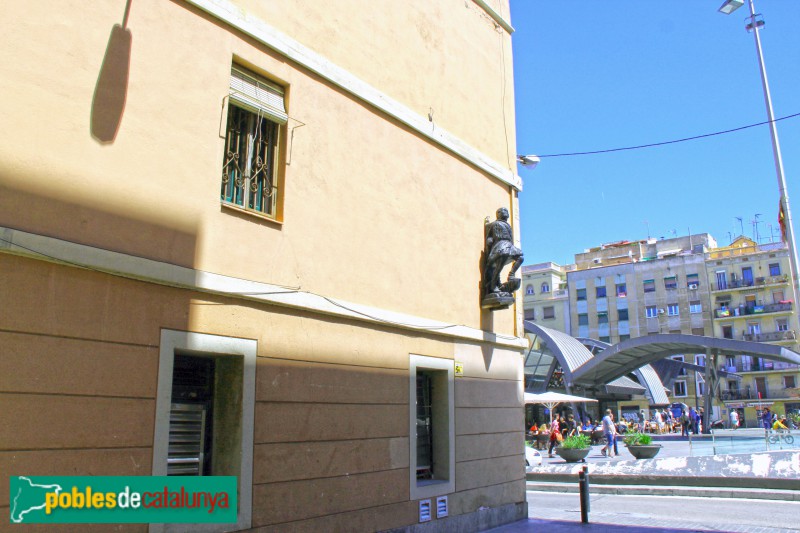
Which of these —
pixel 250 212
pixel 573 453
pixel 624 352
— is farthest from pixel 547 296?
pixel 250 212

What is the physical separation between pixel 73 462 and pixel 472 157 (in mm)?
7981

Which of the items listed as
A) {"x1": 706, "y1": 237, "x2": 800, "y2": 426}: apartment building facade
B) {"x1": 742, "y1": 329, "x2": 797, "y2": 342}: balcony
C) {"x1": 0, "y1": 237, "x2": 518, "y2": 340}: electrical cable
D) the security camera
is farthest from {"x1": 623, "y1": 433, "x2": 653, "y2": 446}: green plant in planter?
{"x1": 742, "y1": 329, "x2": 797, "y2": 342}: balcony

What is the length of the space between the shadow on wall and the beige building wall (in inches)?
1.0

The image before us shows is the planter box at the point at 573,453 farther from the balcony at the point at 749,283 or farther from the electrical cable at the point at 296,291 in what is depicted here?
the balcony at the point at 749,283

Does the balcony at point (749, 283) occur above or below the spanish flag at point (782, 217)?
above

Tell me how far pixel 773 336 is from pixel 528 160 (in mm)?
63520

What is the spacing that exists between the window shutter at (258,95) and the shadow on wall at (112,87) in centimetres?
126

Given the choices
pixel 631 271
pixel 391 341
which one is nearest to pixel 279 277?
pixel 391 341

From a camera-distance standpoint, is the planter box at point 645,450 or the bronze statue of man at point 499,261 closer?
the bronze statue of man at point 499,261

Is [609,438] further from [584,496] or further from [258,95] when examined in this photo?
[258,95]

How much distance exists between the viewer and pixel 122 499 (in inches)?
233

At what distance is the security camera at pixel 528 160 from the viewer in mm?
13672

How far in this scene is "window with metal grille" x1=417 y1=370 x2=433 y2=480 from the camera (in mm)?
9898

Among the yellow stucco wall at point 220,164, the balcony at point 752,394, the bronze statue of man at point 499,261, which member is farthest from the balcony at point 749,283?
the yellow stucco wall at point 220,164
